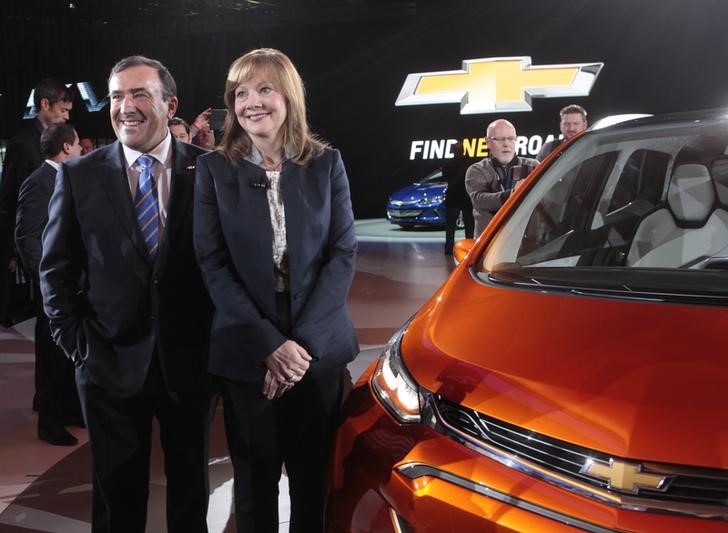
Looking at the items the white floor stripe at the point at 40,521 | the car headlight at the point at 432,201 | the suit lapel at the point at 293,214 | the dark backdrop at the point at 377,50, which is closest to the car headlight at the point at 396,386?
the suit lapel at the point at 293,214

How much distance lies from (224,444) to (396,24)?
13756 millimetres

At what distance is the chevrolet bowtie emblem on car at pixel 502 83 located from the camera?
14.4m

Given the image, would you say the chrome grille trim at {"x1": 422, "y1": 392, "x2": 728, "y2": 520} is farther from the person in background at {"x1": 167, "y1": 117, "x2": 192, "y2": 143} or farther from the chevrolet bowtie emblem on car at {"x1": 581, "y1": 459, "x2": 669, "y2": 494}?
the person in background at {"x1": 167, "y1": 117, "x2": 192, "y2": 143}

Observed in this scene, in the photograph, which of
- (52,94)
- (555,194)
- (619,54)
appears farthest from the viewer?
(619,54)

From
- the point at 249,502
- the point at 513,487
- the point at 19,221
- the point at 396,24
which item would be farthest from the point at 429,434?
the point at 396,24

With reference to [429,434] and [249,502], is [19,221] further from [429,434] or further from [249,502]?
[429,434]

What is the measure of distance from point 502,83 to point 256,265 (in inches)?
Result: 545

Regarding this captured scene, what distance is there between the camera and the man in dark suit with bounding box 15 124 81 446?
11.4ft

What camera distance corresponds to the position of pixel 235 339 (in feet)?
6.34

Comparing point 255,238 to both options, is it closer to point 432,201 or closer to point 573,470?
point 573,470

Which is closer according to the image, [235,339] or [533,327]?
[533,327]

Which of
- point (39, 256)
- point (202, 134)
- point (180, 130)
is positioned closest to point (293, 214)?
point (39, 256)

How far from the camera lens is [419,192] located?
42.6ft

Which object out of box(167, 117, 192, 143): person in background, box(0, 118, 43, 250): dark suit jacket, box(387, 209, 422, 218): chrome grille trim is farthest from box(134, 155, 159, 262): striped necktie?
box(387, 209, 422, 218): chrome grille trim
